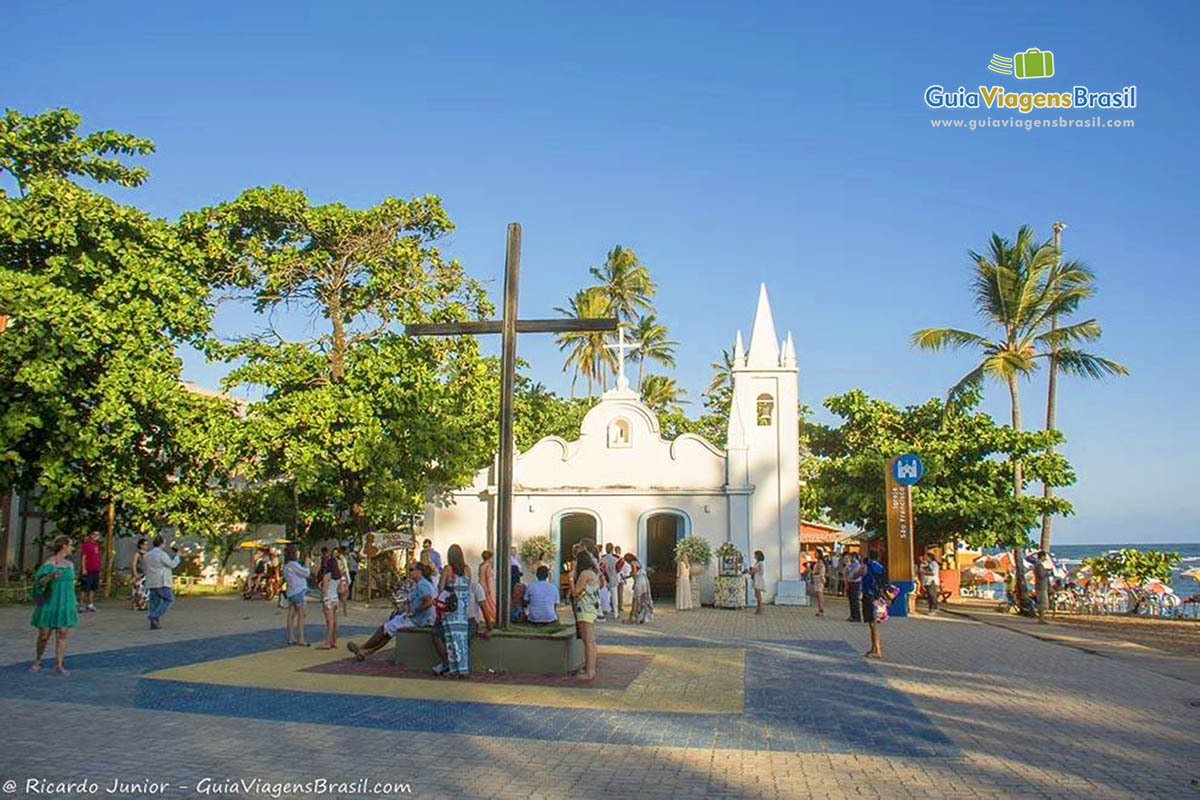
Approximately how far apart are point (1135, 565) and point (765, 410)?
1124cm

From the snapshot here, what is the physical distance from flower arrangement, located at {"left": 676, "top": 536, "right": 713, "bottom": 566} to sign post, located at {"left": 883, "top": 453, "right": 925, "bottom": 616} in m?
4.69

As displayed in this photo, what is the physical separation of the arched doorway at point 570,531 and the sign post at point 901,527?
26.6ft

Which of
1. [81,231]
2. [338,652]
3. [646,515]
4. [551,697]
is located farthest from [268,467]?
[551,697]

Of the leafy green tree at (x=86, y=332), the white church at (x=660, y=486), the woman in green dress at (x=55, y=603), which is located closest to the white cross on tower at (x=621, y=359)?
the white church at (x=660, y=486)

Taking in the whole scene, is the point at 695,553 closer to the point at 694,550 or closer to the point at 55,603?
the point at 694,550

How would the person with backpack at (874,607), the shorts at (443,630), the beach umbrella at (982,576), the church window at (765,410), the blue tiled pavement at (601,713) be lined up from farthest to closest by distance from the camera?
1. the beach umbrella at (982,576)
2. the church window at (765,410)
3. the person with backpack at (874,607)
4. the shorts at (443,630)
5. the blue tiled pavement at (601,713)

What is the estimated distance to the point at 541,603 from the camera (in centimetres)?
1255

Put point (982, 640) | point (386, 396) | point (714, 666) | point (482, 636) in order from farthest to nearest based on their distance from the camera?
point (386, 396), point (982, 640), point (714, 666), point (482, 636)

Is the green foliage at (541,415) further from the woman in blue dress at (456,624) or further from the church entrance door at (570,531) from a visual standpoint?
the woman in blue dress at (456,624)

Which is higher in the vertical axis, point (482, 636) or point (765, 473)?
point (765, 473)

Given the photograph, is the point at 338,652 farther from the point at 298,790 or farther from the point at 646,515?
the point at 646,515

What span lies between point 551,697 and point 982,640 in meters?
10.1

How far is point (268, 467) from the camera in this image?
24719 mm

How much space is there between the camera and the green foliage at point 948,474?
88.0ft
